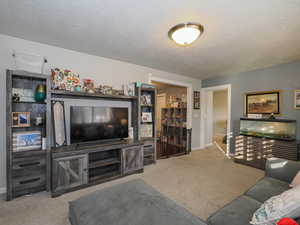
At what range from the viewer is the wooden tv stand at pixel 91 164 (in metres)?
2.05

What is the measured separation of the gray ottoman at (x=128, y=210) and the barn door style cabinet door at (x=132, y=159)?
3.87ft

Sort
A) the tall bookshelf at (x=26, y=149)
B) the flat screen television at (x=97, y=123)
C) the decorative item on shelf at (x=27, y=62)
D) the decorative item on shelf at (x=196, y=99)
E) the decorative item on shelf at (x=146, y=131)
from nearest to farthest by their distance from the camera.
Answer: the tall bookshelf at (x=26, y=149) < the decorative item on shelf at (x=27, y=62) < the flat screen television at (x=97, y=123) < the decorative item on shelf at (x=146, y=131) < the decorative item on shelf at (x=196, y=99)

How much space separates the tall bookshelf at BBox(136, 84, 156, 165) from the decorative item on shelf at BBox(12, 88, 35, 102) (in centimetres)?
197

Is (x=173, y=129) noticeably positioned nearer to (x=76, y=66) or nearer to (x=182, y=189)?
(x=182, y=189)

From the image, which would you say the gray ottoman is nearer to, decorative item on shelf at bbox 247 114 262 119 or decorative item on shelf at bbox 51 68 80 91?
decorative item on shelf at bbox 51 68 80 91

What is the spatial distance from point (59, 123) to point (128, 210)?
77.1 inches

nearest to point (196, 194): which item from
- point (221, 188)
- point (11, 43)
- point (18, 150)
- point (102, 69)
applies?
point (221, 188)

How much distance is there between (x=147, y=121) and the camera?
3.50 meters

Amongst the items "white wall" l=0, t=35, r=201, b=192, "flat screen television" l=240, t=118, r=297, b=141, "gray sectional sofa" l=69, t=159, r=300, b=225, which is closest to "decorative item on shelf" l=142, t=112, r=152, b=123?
"white wall" l=0, t=35, r=201, b=192

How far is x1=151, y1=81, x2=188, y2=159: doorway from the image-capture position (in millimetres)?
5109

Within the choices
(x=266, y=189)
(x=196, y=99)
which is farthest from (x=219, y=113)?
(x=266, y=189)

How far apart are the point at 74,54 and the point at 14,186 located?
2.39 meters

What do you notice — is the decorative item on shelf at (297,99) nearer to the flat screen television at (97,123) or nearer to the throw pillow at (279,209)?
the throw pillow at (279,209)

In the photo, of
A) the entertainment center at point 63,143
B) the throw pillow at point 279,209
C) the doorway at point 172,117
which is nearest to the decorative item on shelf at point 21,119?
the entertainment center at point 63,143
